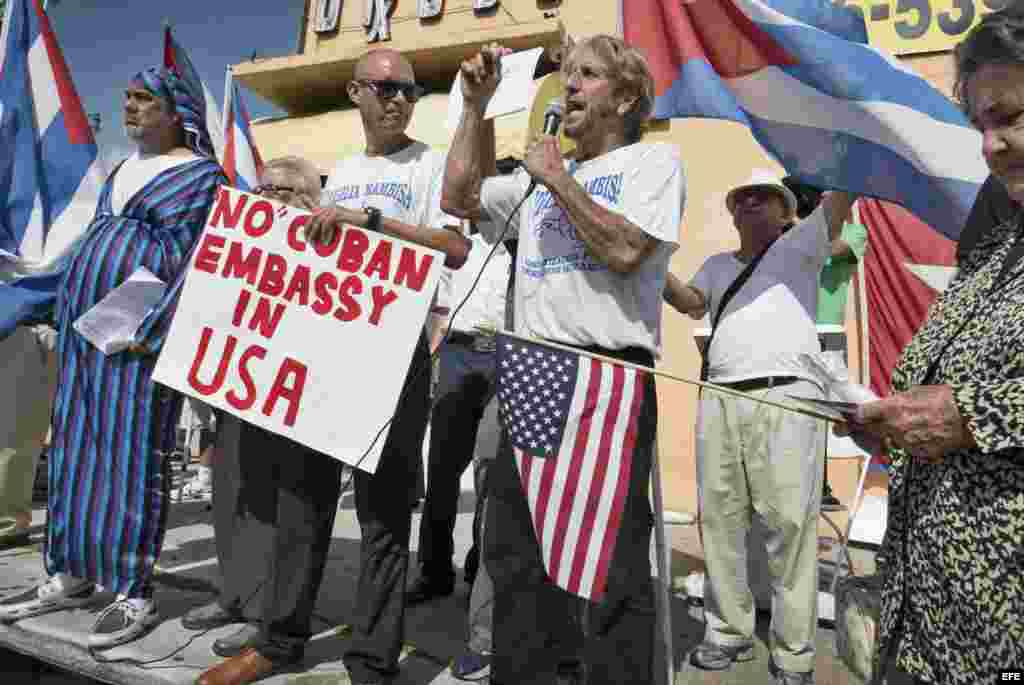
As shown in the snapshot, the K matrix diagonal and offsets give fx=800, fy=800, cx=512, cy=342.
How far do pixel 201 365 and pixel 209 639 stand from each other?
1.05 metres

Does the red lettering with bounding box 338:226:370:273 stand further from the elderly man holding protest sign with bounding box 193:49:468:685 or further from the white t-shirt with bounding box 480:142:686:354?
the white t-shirt with bounding box 480:142:686:354

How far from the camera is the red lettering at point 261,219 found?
2.72 meters

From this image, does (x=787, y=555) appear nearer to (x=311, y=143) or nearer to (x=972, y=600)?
(x=972, y=600)

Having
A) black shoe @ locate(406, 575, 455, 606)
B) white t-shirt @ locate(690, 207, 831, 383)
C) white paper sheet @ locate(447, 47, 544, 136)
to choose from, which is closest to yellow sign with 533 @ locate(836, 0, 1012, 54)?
white t-shirt @ locate(690, 207, 831, 383)

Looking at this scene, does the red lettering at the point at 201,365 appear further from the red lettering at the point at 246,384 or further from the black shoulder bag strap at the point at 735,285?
the black shoulder bag strap at the point at 735,285

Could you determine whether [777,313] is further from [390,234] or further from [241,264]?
[241,264]

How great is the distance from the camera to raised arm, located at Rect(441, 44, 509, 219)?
2.45m

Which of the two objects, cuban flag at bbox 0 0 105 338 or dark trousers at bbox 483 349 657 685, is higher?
cuban flag at bbox 0 0 105 338

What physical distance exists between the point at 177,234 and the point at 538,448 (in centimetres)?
185

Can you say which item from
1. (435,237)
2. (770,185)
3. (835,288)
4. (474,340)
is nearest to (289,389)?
(435,237)

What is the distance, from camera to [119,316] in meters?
2.96

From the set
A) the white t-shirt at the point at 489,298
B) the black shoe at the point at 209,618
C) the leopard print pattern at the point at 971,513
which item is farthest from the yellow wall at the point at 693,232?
the leopard print pattern at the point at 971,513

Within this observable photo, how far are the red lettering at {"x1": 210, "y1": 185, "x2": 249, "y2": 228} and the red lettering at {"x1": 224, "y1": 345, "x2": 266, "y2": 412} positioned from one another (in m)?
0.47

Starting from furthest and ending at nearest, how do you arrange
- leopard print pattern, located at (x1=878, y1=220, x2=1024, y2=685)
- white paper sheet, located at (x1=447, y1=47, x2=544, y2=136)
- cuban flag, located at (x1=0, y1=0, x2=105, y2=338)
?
1. cuban flag, located at (x1=0, y1=0, x2=105, y2=338)
2. white paper sheet, located at (x1=447, y1=47, x2=544, y2=136)
3. leopard print pattern, located at (x1=878, y1=220, x2=1024, y2=685)
